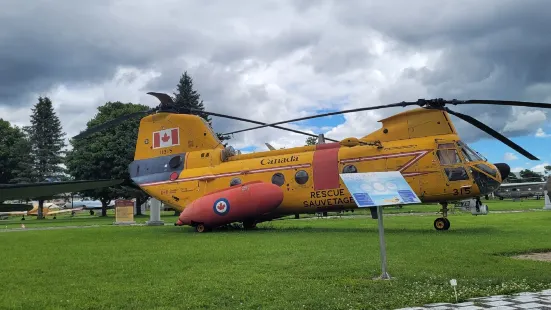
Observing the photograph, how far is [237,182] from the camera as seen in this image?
21.0m

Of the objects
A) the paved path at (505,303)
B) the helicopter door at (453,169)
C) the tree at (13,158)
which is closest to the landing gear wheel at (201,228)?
the helicopter door at (453,169)

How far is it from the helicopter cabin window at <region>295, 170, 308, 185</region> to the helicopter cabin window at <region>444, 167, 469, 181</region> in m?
5.74

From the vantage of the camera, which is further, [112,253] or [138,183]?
[138,183]

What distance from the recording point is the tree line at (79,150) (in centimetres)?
4912

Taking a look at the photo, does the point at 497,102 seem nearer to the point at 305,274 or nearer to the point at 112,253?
the point at 305,274

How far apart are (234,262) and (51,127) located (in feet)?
228

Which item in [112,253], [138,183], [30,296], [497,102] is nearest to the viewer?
[30,296]

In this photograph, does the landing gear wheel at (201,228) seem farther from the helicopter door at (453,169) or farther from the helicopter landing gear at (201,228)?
the helicopter door at (453,169)

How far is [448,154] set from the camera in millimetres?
17141

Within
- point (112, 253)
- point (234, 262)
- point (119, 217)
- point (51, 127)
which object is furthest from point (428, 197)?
point (51, 127)

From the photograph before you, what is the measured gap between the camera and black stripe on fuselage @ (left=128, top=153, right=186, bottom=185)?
23.0 metres

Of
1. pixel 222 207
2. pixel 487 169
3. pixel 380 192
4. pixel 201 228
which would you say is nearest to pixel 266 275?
pixel 380 192

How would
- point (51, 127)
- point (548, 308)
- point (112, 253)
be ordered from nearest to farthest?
point (548, 308), point (112, 253), point (51, 127)

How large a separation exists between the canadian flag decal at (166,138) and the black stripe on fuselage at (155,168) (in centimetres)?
66
